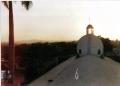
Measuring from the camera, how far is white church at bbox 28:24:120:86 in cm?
184

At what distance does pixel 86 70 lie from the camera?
2.01m

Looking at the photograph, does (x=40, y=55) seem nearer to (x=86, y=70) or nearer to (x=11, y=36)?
(x=11, y=36)

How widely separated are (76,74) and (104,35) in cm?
32

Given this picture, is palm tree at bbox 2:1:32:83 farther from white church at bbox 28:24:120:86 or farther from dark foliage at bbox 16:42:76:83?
white church at bbox 28:24:120:86

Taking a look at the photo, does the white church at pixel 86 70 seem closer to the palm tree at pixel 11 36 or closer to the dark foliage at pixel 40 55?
the dark foliage at pixel 40 55

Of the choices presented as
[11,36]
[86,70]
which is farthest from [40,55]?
[86,70]

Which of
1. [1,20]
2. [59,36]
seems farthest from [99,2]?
[1,20]

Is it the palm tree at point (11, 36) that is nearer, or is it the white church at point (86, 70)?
the palm tree at point (11, 36)

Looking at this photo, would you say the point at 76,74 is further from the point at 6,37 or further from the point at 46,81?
the point at 6,37

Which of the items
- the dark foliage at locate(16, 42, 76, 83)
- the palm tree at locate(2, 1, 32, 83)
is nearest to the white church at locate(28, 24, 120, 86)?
the dark foliage at locate(16, 42, 76, 83)

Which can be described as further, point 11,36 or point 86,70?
point 86,70

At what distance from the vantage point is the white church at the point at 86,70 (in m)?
1.84

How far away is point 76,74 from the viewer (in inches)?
76.3

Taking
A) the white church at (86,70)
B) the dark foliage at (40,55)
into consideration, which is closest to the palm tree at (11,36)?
the dark foliage at (40,55)
